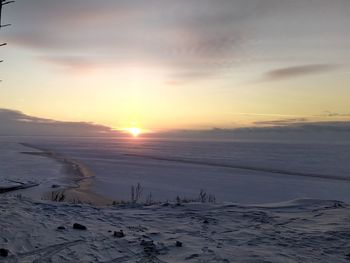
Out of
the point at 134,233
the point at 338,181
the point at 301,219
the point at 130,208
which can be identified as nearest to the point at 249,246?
the point at 134,233

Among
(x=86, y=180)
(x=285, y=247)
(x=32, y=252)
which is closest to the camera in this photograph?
(x=32, y=252)

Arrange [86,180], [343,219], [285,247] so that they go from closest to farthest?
[285,247] → [343,219] → [86,180]

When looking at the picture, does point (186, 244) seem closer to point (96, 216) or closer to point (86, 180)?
point (96, 216)

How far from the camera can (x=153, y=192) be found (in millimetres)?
22688

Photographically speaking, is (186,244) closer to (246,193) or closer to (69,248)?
(69,248)

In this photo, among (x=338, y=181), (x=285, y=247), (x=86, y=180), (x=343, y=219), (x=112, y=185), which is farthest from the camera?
(x=338, y=181)

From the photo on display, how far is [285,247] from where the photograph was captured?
7109mm

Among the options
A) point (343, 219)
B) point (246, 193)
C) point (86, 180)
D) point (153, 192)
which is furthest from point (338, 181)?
point (343, 219)

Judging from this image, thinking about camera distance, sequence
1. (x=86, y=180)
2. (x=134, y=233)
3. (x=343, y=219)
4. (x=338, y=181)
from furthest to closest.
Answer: (x=338, y=181) < (x=86, y=180) < (x=343, y=219) < (x=134, y=233)

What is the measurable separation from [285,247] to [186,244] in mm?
1761

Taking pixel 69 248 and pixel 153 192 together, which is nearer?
pixel 69 248

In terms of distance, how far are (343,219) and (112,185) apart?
1823 cm

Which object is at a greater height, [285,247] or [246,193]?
[285,247]

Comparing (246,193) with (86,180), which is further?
(86,180)
